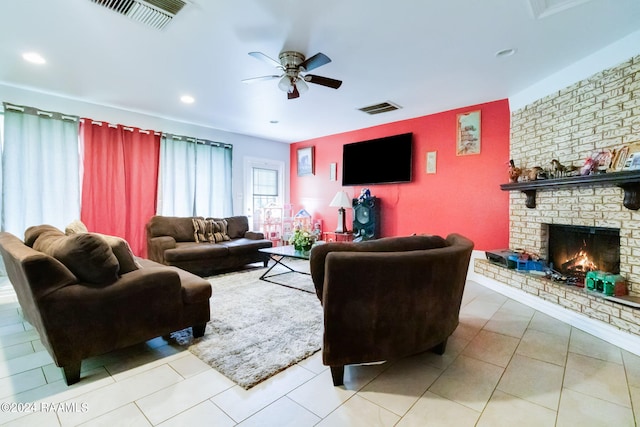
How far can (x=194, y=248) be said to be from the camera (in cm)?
404

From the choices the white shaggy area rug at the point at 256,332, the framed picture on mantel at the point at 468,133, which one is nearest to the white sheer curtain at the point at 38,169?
the white shaggy area rug at the point at 256,332

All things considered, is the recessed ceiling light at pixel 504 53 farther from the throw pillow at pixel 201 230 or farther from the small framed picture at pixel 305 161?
the throw pillow at pixel 201 230

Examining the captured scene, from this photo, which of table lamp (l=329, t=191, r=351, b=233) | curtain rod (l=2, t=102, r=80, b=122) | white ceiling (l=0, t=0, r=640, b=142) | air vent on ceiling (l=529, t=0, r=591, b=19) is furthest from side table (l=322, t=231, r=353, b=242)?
curtain rod (l=2, t=102, r=80, b=122)

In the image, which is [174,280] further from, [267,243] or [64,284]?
[267,243]

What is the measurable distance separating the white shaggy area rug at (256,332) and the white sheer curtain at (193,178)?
6.75 feet

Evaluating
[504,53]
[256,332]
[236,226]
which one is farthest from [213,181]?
[504,53]

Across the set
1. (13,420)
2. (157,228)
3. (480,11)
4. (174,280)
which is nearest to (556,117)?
(480,11)

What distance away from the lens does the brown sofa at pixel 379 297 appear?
1588mm

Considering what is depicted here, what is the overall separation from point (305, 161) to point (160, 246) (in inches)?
135

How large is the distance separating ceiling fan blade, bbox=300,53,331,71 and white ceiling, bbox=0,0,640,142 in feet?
0.51

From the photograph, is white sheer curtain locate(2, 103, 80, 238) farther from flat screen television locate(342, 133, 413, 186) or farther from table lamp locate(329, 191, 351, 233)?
flat screen television locate(342, 133, 413, 186)

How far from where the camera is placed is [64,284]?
169 cm

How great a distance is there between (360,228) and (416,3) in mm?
3522

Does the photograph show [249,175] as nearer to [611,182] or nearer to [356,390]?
[356,390]
